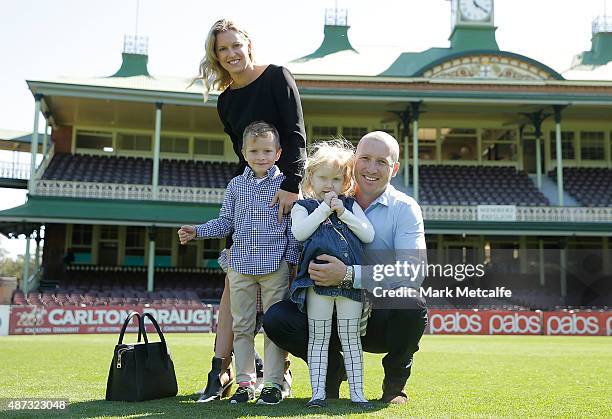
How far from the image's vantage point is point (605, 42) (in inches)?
1417

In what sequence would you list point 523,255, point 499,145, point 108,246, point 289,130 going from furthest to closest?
point 499,145, point 108,246, point 523,255, point 289,130

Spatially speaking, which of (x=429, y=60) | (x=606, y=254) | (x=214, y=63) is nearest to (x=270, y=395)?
(x=214, y=63)

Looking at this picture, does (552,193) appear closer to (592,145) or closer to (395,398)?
(592,145)

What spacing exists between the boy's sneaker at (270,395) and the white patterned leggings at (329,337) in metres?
Result: 0.26

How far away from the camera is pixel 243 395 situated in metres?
4.31

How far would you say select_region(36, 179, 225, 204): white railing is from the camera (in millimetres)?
23750

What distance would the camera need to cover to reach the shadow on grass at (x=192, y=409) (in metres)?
3.71

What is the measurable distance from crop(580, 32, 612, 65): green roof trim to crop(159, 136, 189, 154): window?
21.1 metres

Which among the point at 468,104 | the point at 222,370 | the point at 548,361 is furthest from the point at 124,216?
the point at 222,370

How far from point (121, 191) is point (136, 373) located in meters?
20.5

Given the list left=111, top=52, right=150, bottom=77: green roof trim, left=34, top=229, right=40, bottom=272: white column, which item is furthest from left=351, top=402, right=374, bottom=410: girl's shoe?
left=111, top=52, right=150, bottom=77: green roof trim

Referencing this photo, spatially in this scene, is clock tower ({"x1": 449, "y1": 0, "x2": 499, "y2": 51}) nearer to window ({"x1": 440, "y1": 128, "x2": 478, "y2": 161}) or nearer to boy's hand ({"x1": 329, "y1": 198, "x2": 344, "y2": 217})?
window ({"x1": 440, "y1": 128, "x2": 478, "y2": 161})

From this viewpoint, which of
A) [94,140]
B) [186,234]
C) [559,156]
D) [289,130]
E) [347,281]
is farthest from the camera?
[94,140]

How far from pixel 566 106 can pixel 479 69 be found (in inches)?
157
